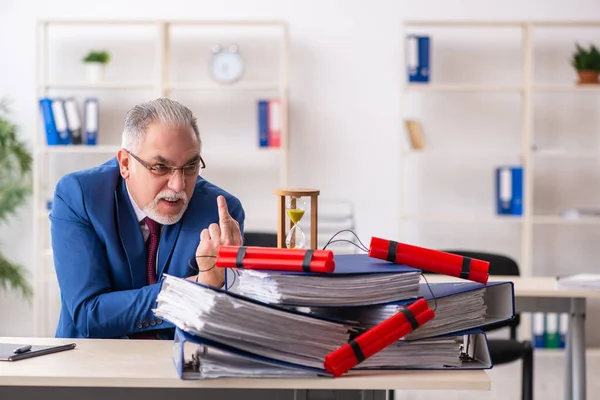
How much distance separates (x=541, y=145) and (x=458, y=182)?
1.92 feet

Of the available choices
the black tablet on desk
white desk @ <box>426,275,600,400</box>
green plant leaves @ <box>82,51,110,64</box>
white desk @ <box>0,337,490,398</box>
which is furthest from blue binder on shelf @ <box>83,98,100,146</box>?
white desk @ <box>0,337,490,398</box>

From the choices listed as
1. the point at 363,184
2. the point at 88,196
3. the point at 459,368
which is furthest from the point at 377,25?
the point at 459,368

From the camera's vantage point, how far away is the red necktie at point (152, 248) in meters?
2.14

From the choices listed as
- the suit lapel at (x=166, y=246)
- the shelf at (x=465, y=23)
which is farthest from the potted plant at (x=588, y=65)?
the suit lapel at (x=166, y=246)

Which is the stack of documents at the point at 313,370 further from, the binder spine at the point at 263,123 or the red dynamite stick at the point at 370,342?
the binder spine at the point at 263,123

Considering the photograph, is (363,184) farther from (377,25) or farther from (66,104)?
(66,104)

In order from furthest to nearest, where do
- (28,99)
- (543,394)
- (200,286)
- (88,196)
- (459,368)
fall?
(28,99) → (543,394) → (88,196) → (459,368) → (200,286)

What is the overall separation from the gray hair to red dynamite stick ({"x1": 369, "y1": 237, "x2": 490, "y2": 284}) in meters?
0.76

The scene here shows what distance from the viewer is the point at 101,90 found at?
17.7 feet

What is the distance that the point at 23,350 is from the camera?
5.25 feet

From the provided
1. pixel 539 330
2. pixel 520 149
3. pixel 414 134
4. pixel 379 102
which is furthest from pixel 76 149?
pixel 539 330

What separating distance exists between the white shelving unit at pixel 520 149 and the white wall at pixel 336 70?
0.10m

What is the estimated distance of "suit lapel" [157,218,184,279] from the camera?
2.13m

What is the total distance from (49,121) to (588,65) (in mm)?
3291
